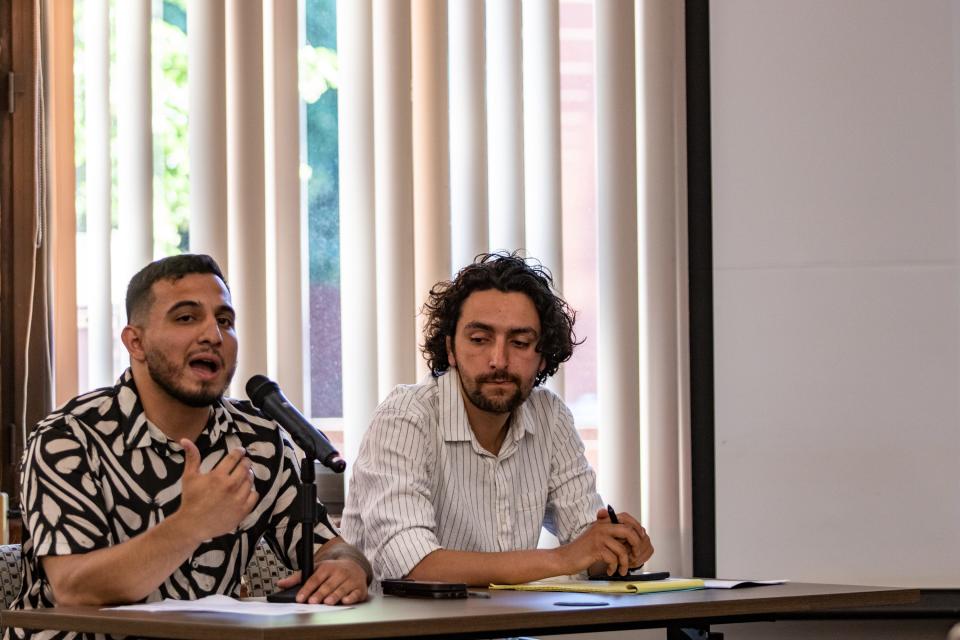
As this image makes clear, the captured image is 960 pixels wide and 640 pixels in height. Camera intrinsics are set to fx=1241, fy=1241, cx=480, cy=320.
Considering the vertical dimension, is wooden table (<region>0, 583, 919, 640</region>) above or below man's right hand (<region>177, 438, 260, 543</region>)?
below

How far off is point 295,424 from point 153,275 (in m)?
0.56

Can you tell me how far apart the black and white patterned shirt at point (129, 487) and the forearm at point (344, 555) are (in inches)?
3.1

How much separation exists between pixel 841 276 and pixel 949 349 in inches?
13.6

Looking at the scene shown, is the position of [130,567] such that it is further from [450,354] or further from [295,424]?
[450,354]

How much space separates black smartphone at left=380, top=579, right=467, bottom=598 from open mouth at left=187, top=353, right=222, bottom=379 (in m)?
0.55

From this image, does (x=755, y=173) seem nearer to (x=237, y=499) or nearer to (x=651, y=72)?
(x=651, y=72)

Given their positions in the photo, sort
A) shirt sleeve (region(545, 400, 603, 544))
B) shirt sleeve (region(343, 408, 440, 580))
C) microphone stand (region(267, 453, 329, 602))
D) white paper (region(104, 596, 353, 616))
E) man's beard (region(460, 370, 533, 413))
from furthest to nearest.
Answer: shirt sleeve (region(545, 400, 603, 544)) < man's beard (region(460, 370, 533, 413)) < shirt sleeve (region(343, 408, 440, 580)) < microphone stand (region(267, 453, 329, 602)) < white paper (region(104, 596, 353, 616))

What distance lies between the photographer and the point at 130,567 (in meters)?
1.97

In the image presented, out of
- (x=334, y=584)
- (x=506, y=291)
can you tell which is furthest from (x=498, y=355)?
(x=334, y=584)

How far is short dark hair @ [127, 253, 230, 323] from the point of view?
7.81ft

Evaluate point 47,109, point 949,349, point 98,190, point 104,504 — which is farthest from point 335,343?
point 949,349

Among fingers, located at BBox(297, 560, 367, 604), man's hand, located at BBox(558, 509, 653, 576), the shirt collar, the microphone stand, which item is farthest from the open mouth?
man's hand, located at BBox(558, 509, 653, 576)

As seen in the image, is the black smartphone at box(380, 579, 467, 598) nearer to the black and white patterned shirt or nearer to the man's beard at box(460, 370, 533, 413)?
the black and white patterned shirt

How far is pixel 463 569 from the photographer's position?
2377mm
